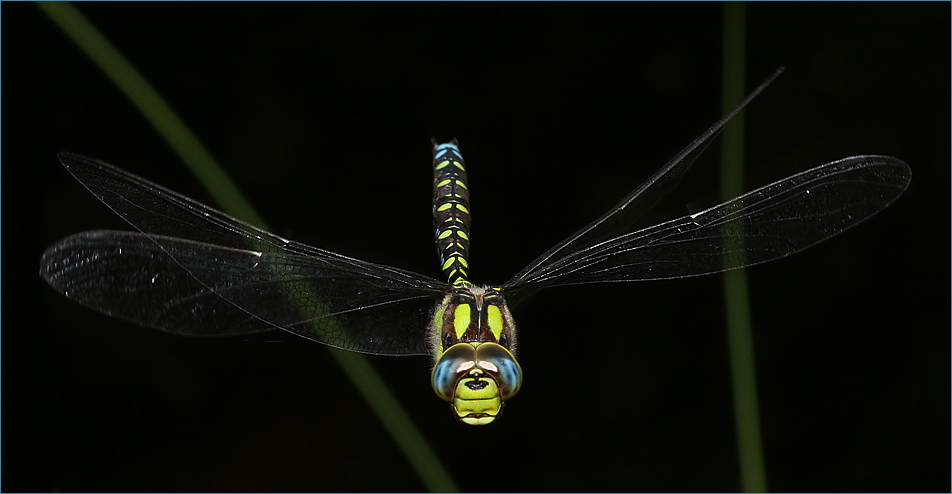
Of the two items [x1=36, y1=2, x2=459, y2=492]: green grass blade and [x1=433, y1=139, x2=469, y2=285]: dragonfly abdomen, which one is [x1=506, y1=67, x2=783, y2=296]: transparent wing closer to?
[x1=433, y1=139, x2=469, y2=285]: dragonfly abdomen

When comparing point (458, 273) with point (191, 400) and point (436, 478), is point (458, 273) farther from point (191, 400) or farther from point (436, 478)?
point (191, 400)

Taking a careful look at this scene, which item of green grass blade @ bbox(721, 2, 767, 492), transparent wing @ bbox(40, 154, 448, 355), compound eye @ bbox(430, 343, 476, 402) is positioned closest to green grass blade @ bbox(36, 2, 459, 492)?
transparent wing @ bbox(40, 154, 448, 355)

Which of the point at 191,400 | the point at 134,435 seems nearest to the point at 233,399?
the point at 191,400

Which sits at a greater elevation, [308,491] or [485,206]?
[485,206]

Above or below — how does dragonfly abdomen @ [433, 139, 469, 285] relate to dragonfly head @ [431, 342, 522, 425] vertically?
above

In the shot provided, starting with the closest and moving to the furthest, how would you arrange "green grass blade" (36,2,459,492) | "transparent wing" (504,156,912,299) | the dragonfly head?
the dragonfly head, "transparent wing" (504,156,912,299), "green grass blade" (36,2,459,492)

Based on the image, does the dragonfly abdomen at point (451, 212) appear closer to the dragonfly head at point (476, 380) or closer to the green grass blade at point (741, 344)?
the dragonfly head at point (476, 380)
